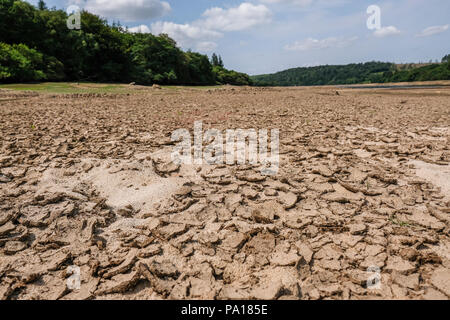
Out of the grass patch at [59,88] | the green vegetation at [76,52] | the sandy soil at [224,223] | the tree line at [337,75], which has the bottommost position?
the sandy soil at [224,223]

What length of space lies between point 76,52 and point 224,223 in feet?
122

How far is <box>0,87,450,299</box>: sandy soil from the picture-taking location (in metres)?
1.89

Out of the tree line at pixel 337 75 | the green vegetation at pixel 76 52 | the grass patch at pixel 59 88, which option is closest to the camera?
the grass patch at pixel 59 88

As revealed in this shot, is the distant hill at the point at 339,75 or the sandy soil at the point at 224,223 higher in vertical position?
the distant hill at the point at 339,75

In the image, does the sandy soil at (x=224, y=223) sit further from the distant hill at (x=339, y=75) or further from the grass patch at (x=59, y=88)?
the distant hill at (x=339, y=75)

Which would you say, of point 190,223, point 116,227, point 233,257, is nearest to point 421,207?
point 233,257

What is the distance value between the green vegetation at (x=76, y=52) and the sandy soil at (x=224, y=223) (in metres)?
22.7

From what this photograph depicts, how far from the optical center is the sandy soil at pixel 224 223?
6.19 ft

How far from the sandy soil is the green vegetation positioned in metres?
22.7

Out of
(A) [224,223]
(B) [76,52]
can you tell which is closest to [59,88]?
(B) [76,52]

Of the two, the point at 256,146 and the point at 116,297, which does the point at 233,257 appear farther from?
the point at 256,146

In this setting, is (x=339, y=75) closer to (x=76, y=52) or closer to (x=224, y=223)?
(x=76, y=52)

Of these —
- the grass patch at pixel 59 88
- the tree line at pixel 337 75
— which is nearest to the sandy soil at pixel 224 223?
the grass patch at pixel 59 88
